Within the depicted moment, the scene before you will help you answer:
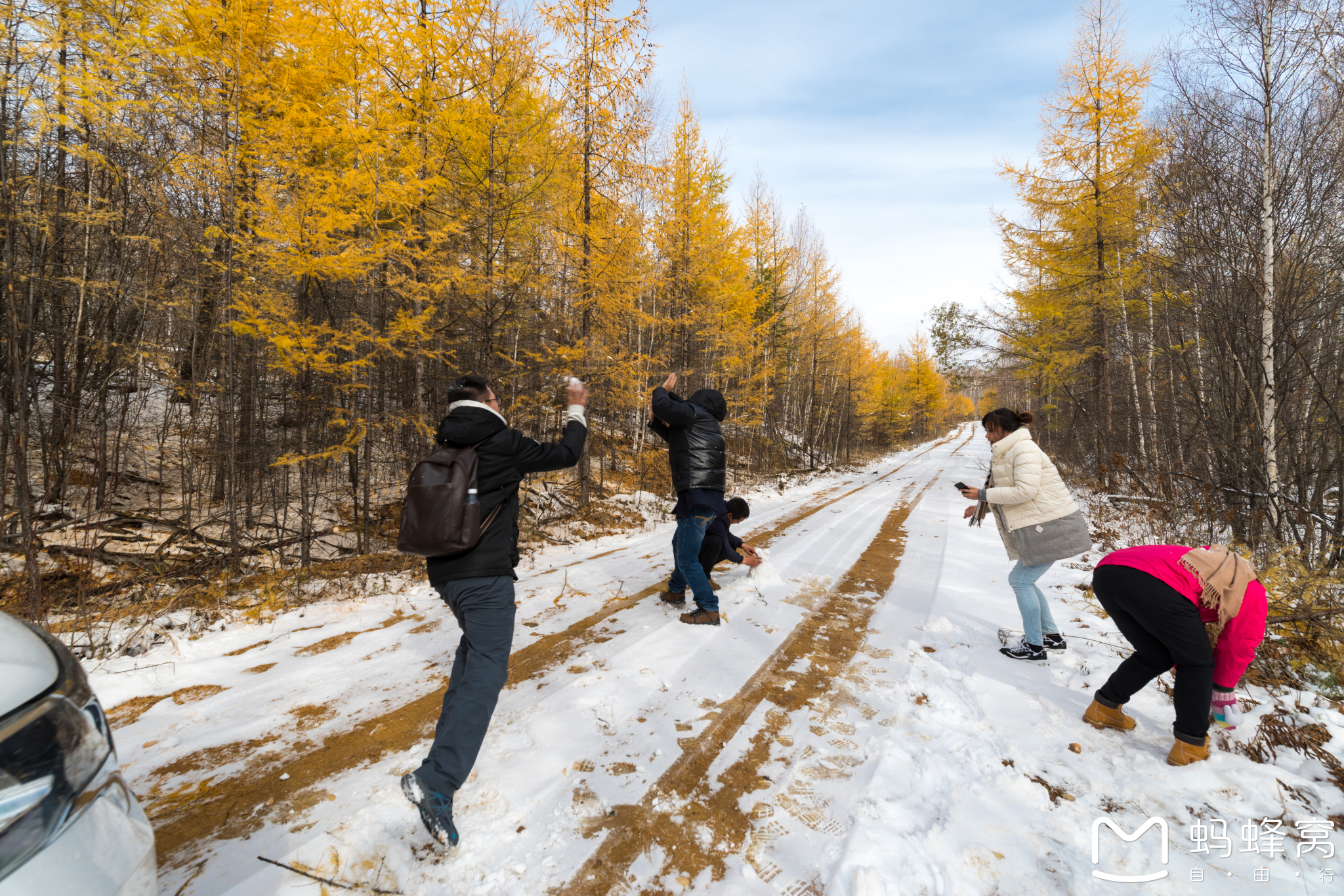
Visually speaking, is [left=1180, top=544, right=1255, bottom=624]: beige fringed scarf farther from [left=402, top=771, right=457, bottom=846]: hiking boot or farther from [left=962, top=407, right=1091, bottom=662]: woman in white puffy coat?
[left=402, top=771, right=457, bottom=846]: hiking boot

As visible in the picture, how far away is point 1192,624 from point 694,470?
3.37 metres

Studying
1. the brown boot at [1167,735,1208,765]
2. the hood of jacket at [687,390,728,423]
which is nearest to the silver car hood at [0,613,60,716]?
the hood of jacket at [687,390,728,423]

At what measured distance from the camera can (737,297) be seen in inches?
616

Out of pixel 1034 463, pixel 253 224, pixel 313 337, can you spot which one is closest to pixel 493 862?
pixel 1034 463

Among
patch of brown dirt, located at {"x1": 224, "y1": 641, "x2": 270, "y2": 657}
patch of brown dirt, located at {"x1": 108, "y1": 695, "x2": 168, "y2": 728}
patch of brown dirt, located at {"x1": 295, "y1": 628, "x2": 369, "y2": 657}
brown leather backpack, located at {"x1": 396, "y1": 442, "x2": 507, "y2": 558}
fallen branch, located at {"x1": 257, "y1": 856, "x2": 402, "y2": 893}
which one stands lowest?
patch of brown dirt, located at {"x1": 224, "y1": 641, "x2": 270, "y2": 657}

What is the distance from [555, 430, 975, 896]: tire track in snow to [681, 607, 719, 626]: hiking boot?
0.66m

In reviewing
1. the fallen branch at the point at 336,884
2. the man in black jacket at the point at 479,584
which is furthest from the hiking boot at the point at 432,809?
the fallen branch at the point at 336,884

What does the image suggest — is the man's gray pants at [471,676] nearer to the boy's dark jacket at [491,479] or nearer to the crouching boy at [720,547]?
the boy's dark jacket at [491,479]

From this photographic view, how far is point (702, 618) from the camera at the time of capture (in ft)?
14.9

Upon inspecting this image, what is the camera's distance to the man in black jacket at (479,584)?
2.19m

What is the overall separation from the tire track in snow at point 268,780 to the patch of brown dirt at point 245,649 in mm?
1711

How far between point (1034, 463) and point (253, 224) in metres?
9.03

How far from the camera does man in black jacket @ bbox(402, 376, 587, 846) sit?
219cm

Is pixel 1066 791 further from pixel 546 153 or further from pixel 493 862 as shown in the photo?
pixel 546 153
